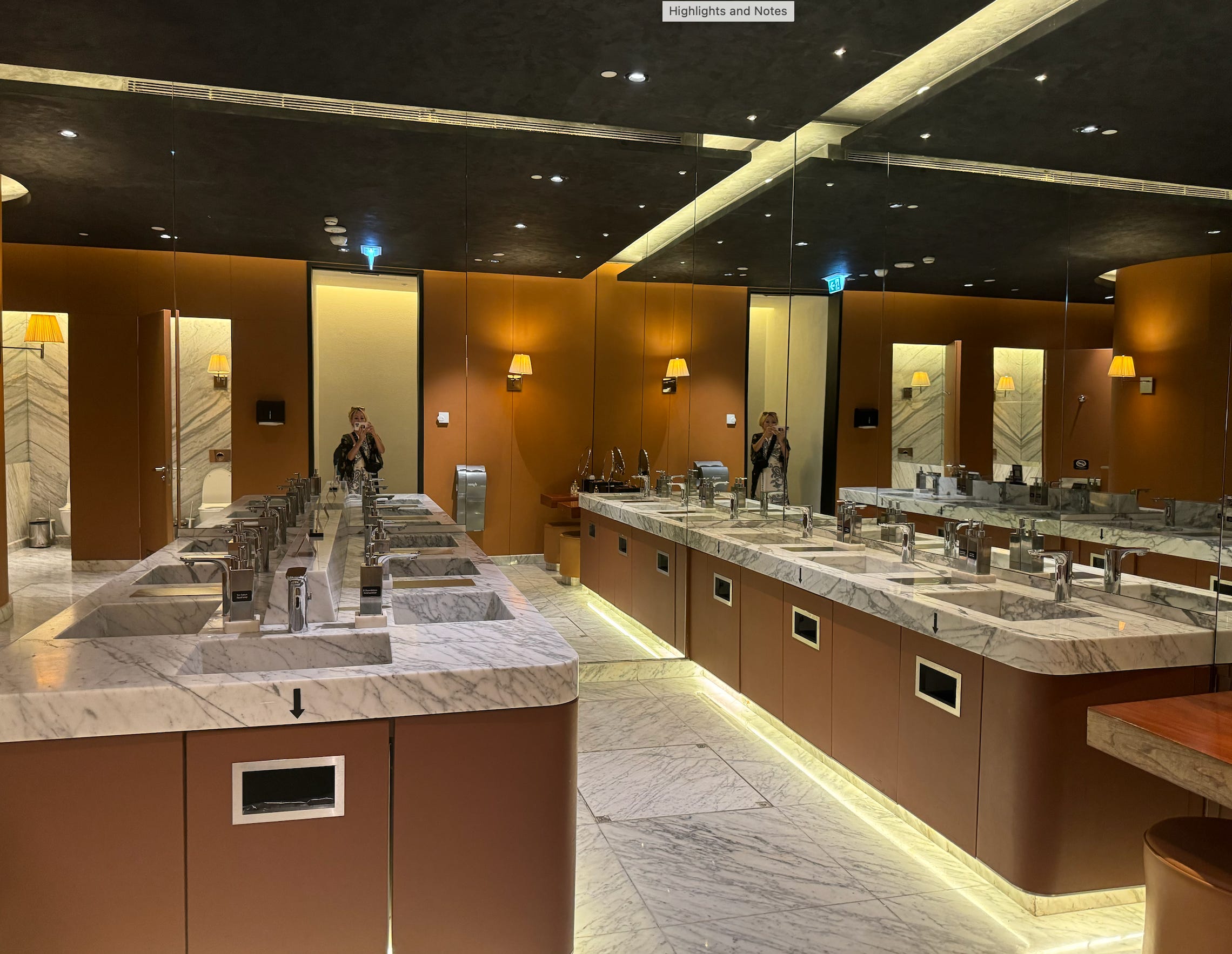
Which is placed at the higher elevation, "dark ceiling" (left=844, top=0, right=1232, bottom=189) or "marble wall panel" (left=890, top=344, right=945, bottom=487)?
"dark ceiling" (left=844, top=0, right=1232, bottom=189)

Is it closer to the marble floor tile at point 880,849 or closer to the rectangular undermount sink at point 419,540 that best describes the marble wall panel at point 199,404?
the rectangular undermount sink at point 419,540

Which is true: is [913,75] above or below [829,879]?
above

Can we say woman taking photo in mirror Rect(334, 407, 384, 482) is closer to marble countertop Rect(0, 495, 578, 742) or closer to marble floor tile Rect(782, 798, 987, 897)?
marble countertop Rect(0, 495, 578, 742)

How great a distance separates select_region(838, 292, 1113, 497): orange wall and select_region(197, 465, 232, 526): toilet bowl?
298cm

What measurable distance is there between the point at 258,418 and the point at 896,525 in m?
2.98

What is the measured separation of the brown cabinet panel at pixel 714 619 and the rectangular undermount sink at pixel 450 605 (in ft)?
5.87

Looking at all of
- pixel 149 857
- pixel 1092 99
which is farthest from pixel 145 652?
pixel 1092 99

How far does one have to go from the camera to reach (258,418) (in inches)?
150

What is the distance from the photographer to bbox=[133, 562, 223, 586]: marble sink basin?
309 centimetres

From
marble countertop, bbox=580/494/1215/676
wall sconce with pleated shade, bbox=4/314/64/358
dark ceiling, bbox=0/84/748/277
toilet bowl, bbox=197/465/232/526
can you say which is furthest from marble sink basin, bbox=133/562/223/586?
wall sconce with pleated shade, bbox=4/314/64/358

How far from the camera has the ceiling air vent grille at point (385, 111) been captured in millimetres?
3928

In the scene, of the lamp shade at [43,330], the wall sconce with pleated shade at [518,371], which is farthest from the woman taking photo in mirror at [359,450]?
the lamp shade at [43,330]

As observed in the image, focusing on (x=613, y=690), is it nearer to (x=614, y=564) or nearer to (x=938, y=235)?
(x=614, y=564)

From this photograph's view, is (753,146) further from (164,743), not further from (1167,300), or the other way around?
(164,743)
